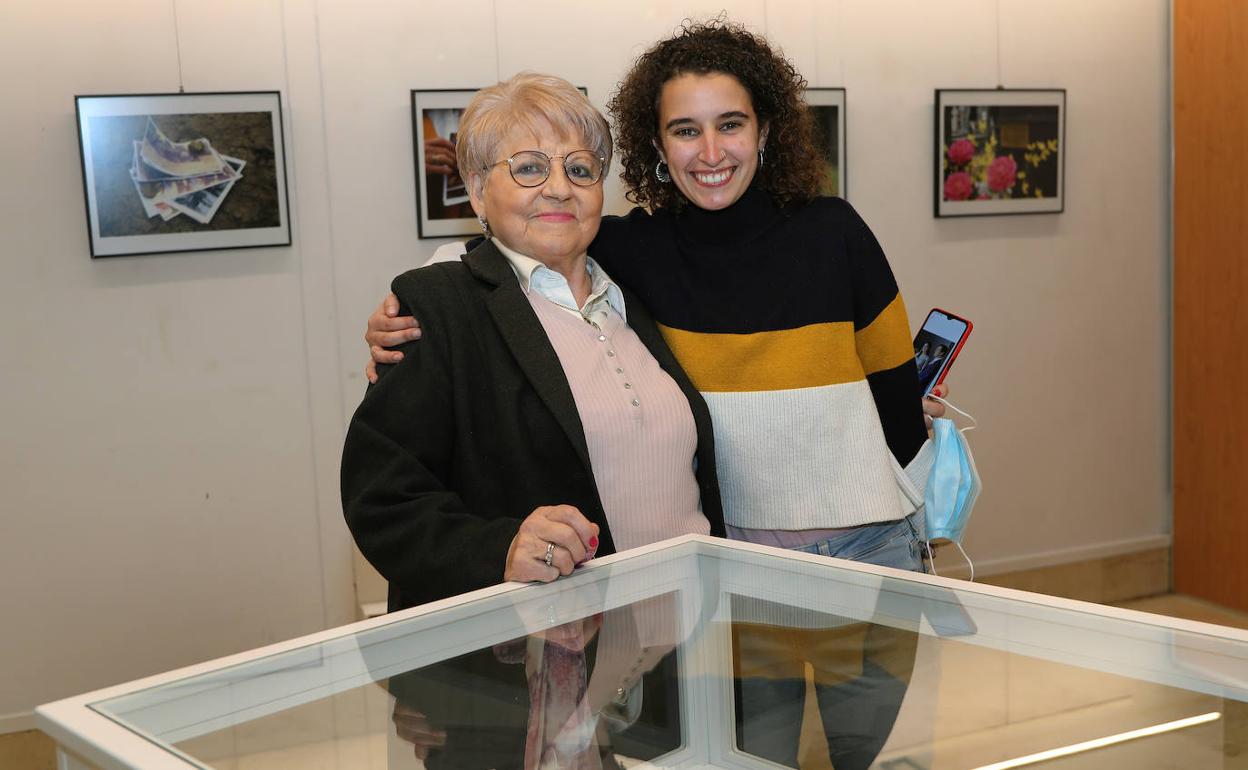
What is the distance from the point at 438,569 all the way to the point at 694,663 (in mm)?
549

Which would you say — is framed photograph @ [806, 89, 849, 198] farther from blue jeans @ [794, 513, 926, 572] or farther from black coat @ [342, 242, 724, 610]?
black coat @ [342, 242, 724, 610]

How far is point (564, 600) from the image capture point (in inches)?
62.9

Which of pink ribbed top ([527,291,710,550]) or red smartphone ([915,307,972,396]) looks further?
red smartphone ([915,307,972,396])

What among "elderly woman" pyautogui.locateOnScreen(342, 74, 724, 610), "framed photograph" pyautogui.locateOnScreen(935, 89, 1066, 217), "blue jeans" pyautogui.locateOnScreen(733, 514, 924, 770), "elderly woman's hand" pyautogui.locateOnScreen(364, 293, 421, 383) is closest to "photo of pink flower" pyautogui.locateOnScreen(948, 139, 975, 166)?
"framed photograph" pyautogui.locateOnScreen(935, 89, 1066, 217)

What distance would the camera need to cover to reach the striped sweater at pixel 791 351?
93.5 inches

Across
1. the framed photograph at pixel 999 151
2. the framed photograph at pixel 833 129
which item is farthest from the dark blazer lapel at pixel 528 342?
the framed photograph at pixel 999 151

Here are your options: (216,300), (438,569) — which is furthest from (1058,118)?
(438,569)

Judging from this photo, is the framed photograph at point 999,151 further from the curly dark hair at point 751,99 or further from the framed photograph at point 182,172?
the curly dark hair at point 751,99

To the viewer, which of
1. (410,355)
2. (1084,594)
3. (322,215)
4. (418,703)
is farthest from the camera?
(1084,594)

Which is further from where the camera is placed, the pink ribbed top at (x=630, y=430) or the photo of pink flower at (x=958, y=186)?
the photo of pink flower at (x=958, y=186)

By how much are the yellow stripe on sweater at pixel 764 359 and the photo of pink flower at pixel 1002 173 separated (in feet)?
11.4

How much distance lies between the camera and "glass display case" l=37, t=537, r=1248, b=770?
1212 mm

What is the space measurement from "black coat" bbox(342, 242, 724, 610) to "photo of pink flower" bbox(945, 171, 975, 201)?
3694mm

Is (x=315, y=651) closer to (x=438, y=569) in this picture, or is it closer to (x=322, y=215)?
(x=438, y=569)
